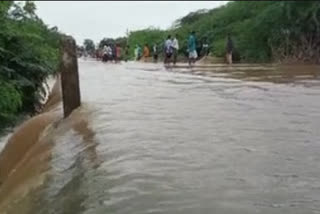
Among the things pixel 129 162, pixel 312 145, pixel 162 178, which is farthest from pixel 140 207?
pixel 312 145

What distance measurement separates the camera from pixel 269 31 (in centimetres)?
3195

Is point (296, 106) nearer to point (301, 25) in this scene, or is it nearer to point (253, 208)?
point (253, 208)

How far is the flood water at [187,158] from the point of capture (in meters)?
6.11

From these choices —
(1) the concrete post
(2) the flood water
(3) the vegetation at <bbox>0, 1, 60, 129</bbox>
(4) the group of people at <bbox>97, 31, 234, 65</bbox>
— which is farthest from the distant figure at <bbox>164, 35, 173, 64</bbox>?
(1) the concrete post

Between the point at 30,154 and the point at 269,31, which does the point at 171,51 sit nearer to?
the point at 269,31

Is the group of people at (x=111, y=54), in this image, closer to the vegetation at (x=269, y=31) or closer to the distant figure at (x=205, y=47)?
the vegetation at (x=269, y=31)

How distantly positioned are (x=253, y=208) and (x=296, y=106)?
5503 mm

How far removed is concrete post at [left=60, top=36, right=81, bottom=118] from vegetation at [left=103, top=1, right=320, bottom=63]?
15656mm

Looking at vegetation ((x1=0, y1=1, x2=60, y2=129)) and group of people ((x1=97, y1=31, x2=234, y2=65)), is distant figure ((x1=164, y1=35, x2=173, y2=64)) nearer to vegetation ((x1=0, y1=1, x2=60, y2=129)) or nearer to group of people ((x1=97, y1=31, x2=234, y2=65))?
group of people ((x1=97, y1=31, x2=234, y2=65))

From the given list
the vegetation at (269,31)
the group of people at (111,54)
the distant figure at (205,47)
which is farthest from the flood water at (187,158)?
the group of people at (111,54)

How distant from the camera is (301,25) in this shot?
94.8 feet

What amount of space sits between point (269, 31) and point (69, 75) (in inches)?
824

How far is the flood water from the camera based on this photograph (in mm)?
6113

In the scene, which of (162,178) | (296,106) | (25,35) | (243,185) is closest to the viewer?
(243,185)
